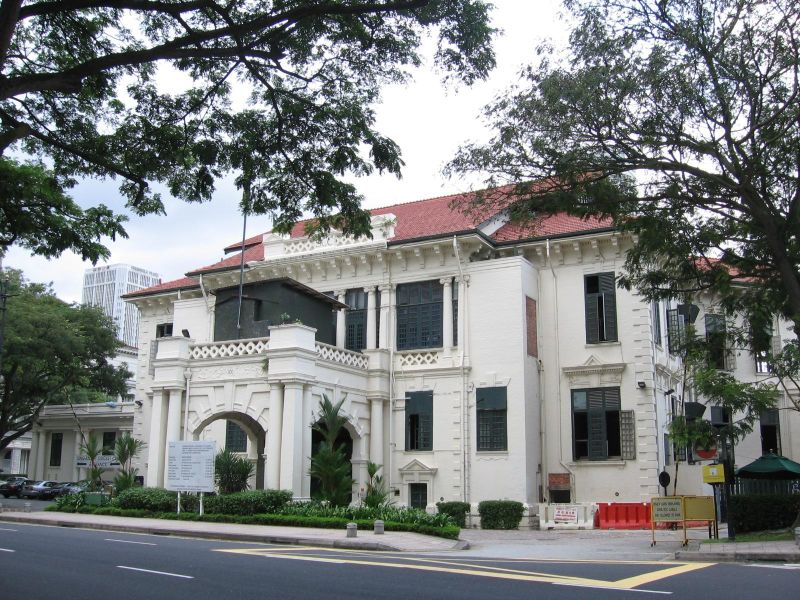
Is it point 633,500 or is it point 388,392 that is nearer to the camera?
point 633,500

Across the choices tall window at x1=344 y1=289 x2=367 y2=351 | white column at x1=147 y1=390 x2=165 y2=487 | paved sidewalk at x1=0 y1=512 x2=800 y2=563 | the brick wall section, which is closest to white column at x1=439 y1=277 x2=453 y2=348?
the brick wall section

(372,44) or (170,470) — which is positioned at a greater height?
(372,44)

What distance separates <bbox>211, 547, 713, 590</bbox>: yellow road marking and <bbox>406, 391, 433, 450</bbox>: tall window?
42.9 feet

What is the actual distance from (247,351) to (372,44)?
16852 millimetres

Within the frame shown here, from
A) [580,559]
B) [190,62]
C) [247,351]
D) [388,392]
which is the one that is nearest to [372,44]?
[190,62]

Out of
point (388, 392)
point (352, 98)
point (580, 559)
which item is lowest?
point (580, 559)

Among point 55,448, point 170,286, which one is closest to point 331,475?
point 170,286

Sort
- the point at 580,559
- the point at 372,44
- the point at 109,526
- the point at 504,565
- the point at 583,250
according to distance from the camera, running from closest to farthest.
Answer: the point at 372,44 → the point at 504,565 → the point at 580,559 → the point at 109,526 → the point at 583,250

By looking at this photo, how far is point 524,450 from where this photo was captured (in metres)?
27.6

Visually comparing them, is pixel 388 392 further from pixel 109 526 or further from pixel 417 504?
pixel 109 526

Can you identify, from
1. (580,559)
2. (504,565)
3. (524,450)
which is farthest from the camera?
(524,450)

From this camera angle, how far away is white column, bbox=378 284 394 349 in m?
31.0

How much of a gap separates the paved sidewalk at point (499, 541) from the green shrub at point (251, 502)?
0.86m

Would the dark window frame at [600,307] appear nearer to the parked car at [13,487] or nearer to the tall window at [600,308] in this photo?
the tall window at [600,308]
